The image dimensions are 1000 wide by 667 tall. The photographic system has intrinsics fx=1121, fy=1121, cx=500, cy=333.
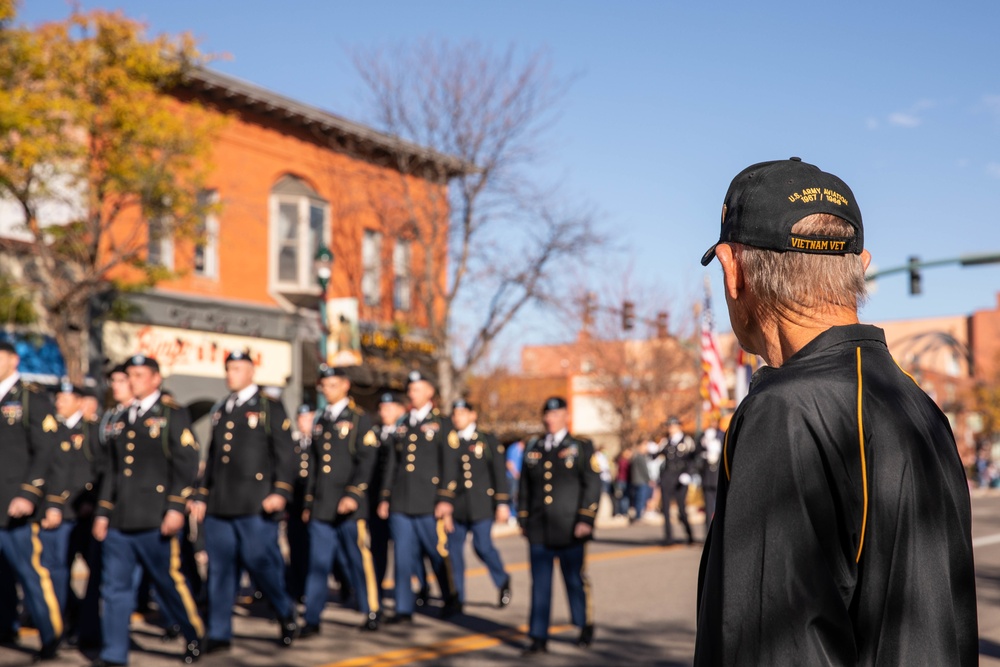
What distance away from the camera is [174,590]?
8344 millimetres

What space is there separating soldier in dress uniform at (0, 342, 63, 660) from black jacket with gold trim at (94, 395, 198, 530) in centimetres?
63

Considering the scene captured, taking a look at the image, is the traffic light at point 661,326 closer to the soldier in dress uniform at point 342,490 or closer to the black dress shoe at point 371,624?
the soldier in dress uniform at point 342,490

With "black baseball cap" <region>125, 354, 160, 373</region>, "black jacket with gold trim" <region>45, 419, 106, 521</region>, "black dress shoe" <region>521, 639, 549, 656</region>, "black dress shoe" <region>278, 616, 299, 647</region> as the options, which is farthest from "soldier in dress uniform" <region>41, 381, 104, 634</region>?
"black dress shoe" <region>521, 639, 549, 656</region>

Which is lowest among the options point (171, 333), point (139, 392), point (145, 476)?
point (145, 476)

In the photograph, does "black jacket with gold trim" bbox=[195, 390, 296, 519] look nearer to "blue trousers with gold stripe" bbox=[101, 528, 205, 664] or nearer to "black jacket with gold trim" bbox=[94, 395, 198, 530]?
"black jacket with gold trim" bbox=[94, 395, 198, 530]

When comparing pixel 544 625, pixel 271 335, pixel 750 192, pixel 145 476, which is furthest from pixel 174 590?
pixel 271 335

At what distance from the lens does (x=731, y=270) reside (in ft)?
6.92

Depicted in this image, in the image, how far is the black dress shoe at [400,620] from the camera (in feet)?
33.9

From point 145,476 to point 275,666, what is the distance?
173 centimetres

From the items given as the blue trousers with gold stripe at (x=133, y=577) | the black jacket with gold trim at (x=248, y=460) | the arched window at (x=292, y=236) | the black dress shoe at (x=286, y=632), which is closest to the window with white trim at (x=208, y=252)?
the arched window at (x=292, y=236)

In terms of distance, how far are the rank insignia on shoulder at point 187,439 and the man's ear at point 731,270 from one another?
7.26 meters

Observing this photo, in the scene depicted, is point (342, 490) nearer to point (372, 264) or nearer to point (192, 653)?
point (192, 653)

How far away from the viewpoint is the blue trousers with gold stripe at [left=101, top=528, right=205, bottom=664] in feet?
26.5

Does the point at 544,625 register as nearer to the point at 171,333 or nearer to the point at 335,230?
the point at 171,333
